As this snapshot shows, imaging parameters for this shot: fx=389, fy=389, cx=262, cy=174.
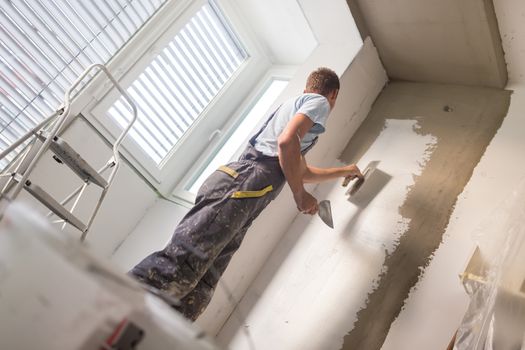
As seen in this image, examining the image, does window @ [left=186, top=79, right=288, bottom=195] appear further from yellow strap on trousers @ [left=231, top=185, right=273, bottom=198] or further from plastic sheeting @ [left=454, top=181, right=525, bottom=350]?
plastic sheeting @ [left=454, top=181, right=525, bottom=350]

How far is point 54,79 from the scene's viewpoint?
1.76 metres

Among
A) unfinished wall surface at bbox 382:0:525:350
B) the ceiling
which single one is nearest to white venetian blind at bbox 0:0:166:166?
the ceiling

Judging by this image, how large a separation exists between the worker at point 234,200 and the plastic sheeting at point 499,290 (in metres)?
0.67

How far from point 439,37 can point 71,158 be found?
175 centimetres

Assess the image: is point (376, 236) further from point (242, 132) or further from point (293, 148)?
point (242, 132)

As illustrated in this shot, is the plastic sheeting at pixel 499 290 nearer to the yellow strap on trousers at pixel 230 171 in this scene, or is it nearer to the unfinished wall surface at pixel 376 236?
the unfinished wall surface at pixel 376 236

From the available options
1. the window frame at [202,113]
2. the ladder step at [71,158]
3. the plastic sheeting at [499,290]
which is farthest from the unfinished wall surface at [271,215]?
the plastic sheeting at [499,290]

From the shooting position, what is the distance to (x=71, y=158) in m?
1.27

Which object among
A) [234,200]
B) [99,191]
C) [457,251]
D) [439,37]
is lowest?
[99,191]

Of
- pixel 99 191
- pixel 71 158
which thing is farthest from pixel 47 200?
pixel 99 191

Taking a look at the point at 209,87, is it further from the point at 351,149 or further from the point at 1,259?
the point at 1,259

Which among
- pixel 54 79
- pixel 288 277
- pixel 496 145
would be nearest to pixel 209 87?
pixel 54 79

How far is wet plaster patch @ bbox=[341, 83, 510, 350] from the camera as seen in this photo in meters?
1.55

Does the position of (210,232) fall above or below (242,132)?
below
